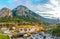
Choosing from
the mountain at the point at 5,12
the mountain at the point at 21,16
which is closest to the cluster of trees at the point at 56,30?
the mountain at the point at 21,16

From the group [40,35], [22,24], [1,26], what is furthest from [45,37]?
[1,26]

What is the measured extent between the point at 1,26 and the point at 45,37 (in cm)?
168

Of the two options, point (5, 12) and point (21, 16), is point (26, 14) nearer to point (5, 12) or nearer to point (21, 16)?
point (21, 16)

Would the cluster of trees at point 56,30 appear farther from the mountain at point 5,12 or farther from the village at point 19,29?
the mountain at point 5,12

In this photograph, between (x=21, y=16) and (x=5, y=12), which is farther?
(x=21, y=16)

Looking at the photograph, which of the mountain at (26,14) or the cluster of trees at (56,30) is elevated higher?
the mountain at (26,14)

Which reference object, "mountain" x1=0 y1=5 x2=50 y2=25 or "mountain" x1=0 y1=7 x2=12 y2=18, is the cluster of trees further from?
"mountain" x1=0 y1=7 x2=12 y2=18

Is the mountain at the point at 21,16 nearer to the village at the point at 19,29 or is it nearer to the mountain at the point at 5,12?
the mountain at the point at 5,12

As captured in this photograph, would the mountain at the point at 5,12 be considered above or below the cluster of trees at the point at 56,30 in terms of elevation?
above

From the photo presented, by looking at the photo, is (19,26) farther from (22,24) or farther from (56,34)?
(56,34)

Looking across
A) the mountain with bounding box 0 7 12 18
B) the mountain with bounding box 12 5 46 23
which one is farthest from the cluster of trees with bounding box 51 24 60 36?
the mountain with bounding box 0 7 12 18

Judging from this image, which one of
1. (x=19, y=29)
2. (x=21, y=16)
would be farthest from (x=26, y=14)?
(x=19, y=29)

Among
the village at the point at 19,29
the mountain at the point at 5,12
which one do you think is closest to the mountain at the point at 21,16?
the mountain at the point at 5,12

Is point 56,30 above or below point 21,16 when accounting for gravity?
below
